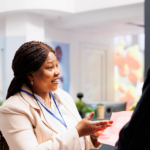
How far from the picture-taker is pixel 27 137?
1316mm

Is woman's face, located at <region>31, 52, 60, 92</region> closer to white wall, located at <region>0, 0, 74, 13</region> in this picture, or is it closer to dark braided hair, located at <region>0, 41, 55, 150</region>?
dark braided hair, located at <region>0, 41, 55, 150</region>

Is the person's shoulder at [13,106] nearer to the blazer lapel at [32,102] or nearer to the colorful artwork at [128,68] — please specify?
the blazer lapel at [32,102]

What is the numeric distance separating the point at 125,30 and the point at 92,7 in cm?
191

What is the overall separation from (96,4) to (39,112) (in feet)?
12.8

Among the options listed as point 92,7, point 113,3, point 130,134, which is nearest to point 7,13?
point 92,7

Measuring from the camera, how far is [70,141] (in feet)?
4.36

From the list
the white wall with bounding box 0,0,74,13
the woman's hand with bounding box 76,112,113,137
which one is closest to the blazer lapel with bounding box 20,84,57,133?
the woman's hand with bounding box 76,112,113,137

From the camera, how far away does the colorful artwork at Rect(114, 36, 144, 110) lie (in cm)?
889

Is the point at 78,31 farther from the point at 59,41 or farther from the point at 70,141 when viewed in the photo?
the point at 70,141

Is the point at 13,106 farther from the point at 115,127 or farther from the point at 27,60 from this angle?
the point at 115,127

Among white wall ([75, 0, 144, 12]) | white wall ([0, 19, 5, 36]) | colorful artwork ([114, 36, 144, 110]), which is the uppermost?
white wall ([75, 0, 144, 12])

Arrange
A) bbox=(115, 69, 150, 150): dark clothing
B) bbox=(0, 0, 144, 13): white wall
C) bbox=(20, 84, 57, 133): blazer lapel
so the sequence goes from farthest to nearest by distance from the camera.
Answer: bbox=(0, 0, 144, 13): white wall < bbox=(20, 84, 57, 133): blazer lapel < bbox=(115, 69, 150, 150): dark clothing

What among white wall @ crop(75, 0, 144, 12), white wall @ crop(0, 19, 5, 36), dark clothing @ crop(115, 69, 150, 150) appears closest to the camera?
dark clothing @ crop(115, 69, 150, 150)

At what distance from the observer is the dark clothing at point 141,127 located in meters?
0.71
